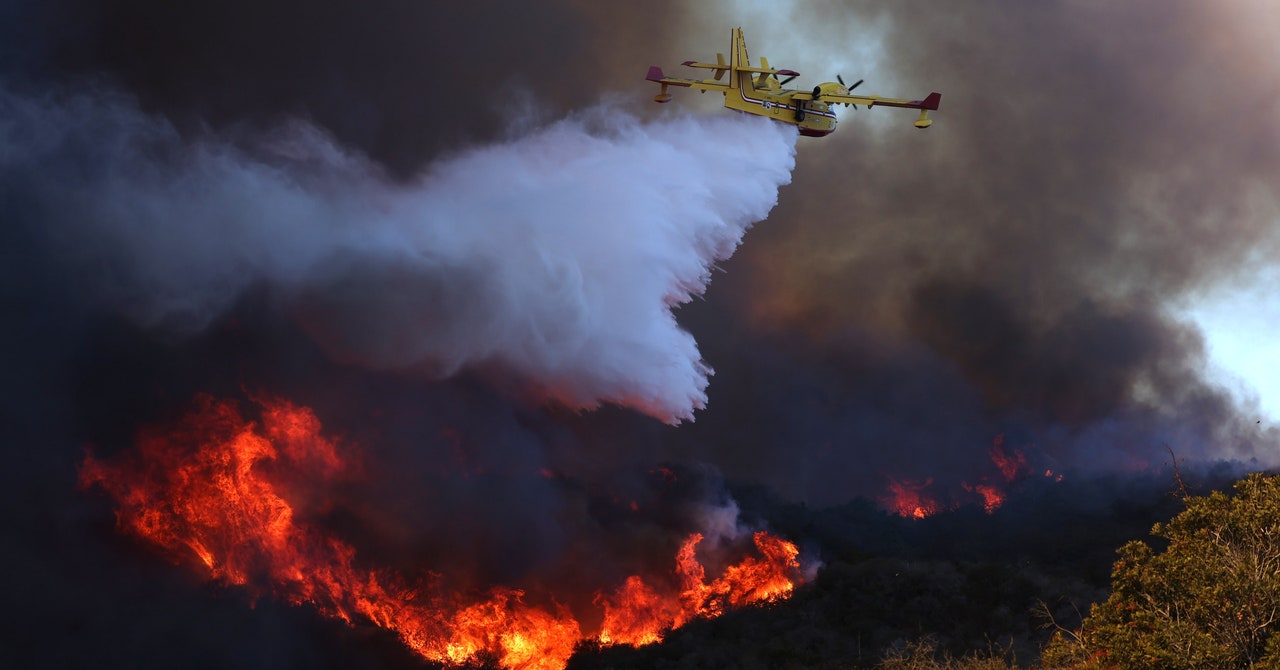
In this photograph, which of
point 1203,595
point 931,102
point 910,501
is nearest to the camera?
point 1203,595

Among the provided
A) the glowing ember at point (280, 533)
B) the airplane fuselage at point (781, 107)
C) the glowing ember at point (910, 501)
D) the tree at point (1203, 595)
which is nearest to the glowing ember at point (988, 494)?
the glowing ember at point (910, 501)

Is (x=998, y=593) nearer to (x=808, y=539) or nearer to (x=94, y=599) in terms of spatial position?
A: (x=808, y=539)

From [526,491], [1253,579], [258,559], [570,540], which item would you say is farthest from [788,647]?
[1253,579]

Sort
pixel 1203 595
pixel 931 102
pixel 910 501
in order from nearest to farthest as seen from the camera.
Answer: pixel 1203 595 → pixel 931 102 → pixel 910 501

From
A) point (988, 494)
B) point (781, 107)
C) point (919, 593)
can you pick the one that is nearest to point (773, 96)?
point (781, 107)

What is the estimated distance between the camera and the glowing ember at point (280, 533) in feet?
190

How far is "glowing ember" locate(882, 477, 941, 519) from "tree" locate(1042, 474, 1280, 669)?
7221 cm

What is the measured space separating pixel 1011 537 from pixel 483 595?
52326mm

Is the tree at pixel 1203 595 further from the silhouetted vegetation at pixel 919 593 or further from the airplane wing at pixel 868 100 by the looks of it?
the airplane wing at pixel 868 100

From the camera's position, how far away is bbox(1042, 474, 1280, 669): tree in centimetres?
2589

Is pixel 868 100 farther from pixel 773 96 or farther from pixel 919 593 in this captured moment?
pixel 919 593

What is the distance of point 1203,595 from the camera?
2630 centimetres

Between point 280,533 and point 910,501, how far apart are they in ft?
213

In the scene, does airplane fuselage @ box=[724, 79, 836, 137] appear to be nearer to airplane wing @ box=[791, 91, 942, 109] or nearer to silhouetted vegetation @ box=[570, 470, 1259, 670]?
airplane wing @ box=[791, 91, 942, 109]
